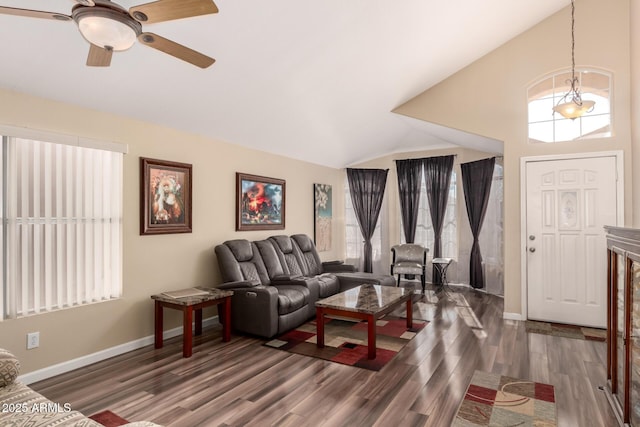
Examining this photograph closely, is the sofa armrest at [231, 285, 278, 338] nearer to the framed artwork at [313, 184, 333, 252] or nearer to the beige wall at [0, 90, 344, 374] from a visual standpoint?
the beige wall at [0, 90, 344, 374]

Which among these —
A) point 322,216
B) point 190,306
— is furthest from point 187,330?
point 322,216

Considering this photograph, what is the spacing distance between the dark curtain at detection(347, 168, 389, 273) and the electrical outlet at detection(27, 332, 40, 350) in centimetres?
539

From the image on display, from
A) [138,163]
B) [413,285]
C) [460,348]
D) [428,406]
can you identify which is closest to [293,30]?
[138,163]

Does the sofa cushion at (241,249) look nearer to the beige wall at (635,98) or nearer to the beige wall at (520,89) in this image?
the beige wall at (520,89)

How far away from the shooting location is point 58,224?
305 cm

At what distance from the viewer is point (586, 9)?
442 centimetres

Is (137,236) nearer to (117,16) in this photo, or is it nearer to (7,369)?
(7,369)

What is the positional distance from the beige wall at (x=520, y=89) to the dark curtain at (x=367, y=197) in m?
2.09

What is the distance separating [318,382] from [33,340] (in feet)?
7.55

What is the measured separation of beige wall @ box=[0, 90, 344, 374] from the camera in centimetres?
288

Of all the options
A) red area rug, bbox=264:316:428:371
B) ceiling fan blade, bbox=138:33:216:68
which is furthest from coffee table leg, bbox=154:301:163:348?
ceiling fan blade, bbox=138:33:216:68

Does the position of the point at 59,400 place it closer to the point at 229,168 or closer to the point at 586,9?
the point at 229,168

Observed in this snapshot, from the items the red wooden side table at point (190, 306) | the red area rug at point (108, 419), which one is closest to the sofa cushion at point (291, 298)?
the red wooden side table at point (190, 306)

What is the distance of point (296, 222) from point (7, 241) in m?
3.86
